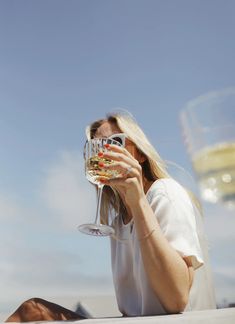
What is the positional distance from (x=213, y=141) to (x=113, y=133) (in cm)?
156

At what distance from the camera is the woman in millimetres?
1516

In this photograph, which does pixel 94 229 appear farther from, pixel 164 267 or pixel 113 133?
pixel 113 133

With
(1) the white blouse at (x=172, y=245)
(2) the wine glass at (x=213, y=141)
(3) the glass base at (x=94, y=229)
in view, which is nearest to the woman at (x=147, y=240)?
(1) the white blouse at (x=172, y=245)

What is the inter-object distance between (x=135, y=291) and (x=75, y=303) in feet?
2.49

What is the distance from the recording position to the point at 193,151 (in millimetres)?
745

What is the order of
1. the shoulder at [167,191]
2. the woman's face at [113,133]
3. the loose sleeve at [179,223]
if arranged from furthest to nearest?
the woman's face at [113,133]
the shoulder at [167,191]
the loose sleeve at [179,223]

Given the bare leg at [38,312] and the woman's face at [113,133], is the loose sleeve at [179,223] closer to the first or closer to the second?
the woman's face at [113,133]

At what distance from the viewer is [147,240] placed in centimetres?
152

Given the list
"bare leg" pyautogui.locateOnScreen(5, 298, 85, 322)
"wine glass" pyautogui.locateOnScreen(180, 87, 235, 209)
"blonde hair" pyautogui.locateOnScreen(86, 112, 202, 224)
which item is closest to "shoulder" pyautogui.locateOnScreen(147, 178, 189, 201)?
"blonde hair" pyautogui.locateOnScreen(86, 112, 202, 224)

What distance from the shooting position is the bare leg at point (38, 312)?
6.14 feet

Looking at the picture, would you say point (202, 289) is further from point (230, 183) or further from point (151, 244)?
point (230, 183)

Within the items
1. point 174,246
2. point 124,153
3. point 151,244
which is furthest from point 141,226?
point 124,153

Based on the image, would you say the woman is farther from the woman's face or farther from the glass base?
the glass base

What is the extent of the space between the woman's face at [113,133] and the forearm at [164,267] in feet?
2.18
